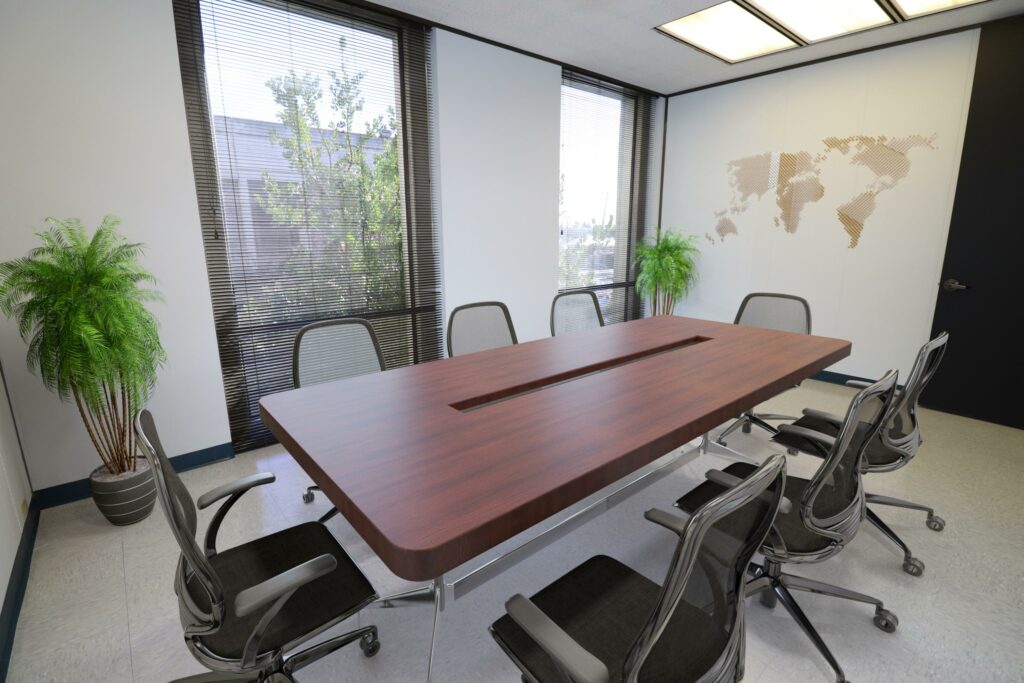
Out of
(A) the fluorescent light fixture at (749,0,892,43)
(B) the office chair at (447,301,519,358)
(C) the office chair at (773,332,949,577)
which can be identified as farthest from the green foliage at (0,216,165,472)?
(A) the fluorescent light fixture at (749,0,892,43)

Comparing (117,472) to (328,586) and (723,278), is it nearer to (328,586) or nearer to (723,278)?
(328,586)

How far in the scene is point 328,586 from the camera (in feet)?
4.93

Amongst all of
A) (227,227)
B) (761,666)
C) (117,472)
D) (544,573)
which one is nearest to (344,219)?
(227,227)

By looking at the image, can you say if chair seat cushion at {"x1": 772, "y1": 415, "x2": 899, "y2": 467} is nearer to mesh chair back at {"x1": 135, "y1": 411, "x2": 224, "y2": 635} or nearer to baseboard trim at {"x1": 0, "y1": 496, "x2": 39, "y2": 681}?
mesh chair back at {"x1": 135, "y1": 411, "x2": 224, "y2": 635}

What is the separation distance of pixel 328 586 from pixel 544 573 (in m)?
1.09

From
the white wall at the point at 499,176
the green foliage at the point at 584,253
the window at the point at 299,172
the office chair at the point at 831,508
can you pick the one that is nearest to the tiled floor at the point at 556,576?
the office chair at the point at 831,508

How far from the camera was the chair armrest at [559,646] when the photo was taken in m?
0.98

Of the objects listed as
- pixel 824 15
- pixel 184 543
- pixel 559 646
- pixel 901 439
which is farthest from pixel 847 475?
pixel 824 15

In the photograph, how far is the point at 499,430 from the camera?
5.69 feet

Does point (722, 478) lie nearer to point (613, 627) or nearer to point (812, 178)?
point (613, 627)

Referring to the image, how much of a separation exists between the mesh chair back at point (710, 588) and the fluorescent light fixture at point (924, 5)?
4.16 metres

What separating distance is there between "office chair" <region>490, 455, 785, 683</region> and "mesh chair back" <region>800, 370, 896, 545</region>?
2.01 feet

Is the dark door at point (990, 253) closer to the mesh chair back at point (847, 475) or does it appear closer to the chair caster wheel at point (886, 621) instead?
the chair caster wheel at point (886, 621)

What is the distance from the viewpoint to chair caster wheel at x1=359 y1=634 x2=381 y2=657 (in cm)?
182
